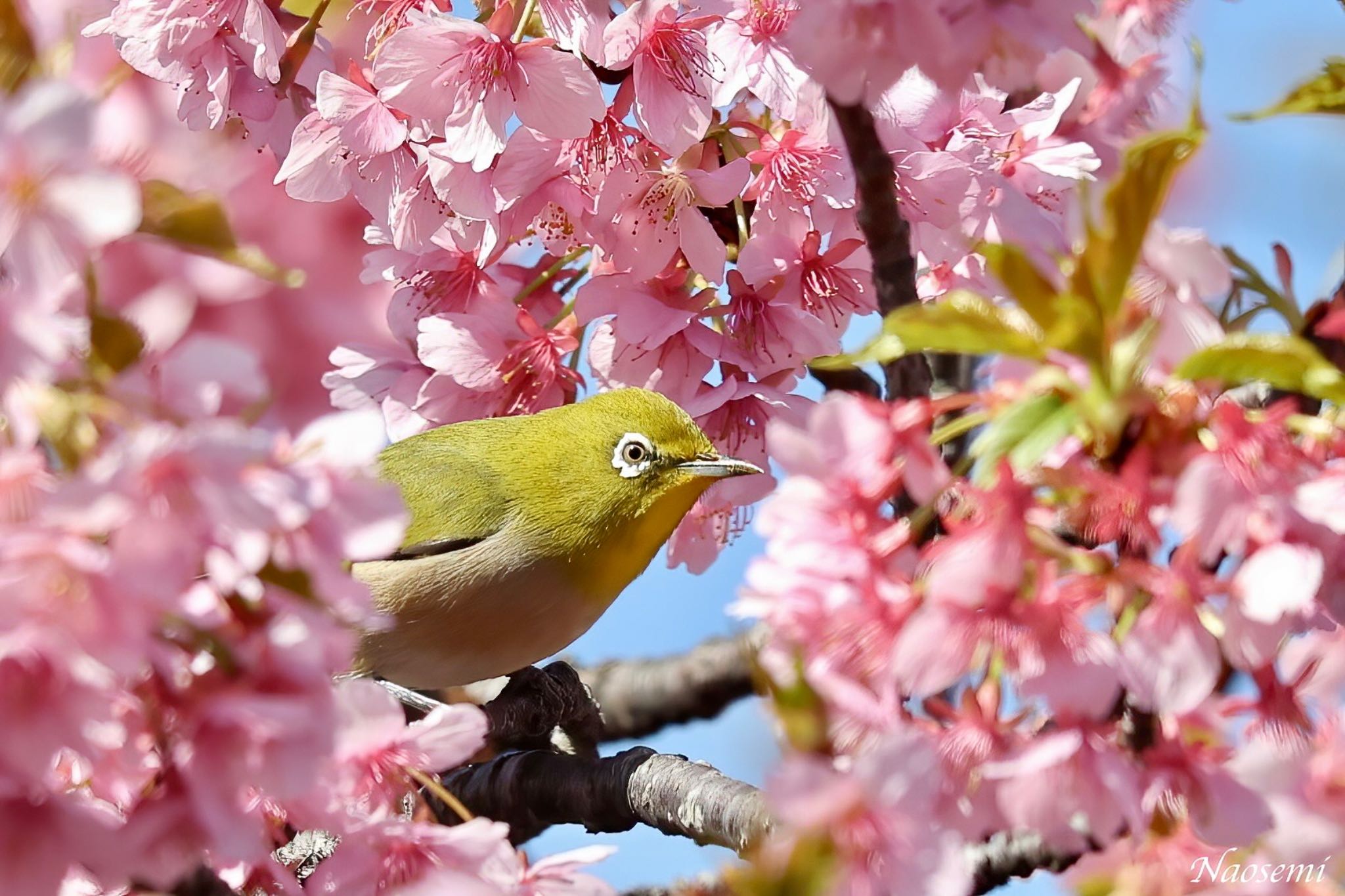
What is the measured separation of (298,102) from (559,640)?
4.38ft

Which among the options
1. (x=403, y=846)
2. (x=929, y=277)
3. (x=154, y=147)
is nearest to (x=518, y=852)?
(x=403, y=846)

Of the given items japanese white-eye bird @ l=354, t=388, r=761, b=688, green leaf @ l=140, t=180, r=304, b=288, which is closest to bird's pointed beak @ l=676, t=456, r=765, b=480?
japanese white-eye bird @ l=354, t=388, r=761, b=688

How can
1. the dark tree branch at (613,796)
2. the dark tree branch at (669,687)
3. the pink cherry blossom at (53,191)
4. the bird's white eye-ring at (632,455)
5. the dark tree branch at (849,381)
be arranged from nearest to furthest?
the pink cherry blossom at (53,191), the dark tree branch at (613,796), the dark tree branch at (849,381), the bird's white eye-ring at (632,455), the dark tree branch at (669,687)

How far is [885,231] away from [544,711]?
176 centimetres

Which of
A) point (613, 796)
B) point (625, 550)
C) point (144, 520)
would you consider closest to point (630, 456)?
point (625, 550)

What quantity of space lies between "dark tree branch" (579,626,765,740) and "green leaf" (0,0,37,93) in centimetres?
348

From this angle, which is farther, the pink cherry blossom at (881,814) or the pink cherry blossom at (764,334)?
the pink cherry blossom at (764,334)

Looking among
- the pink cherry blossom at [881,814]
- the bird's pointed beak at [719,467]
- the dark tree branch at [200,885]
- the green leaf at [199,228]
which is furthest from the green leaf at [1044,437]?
the bird's pointed beak at [719,467]

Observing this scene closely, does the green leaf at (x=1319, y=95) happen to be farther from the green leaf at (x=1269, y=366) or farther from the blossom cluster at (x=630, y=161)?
the blossom cluster at (x=630, y=161)

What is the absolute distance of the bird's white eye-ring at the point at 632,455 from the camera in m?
3.36

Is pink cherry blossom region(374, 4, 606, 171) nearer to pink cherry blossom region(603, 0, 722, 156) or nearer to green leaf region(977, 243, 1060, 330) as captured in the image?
pink cherry blossom region(603, 0, 722, 156)

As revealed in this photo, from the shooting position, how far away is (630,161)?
2672mm

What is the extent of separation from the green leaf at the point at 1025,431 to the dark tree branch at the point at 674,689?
3.36m

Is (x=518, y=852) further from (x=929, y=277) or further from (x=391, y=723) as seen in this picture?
(x=929, y=277)
